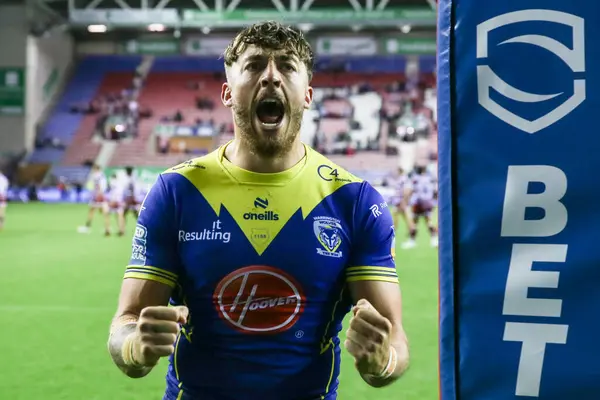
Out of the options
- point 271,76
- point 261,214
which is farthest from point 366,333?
point 271,76

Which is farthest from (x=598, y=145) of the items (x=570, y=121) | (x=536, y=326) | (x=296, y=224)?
(x=296, y=224)

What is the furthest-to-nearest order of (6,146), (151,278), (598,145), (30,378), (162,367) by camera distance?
1. (6,146)
2. (162,367)
3. (30,378)
4. (151,278)
5. (598,145)

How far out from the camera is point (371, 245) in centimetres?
210

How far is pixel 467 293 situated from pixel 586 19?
1.76 ft

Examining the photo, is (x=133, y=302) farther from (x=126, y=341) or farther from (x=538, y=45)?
(x=538, y=45)

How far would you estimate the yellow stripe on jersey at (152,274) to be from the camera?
6.63ft

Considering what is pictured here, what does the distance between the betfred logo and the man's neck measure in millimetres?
340

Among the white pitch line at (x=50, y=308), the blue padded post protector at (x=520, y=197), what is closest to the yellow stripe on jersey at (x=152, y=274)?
the blue padded post protector at (x=520, y=197)

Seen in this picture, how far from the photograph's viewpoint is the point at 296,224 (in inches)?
82.4

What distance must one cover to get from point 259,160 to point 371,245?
46 centimetres

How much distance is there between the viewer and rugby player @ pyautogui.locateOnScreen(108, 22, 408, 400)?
6.51 ft

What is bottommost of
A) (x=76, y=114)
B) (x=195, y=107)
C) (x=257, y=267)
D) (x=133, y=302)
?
(x=133, y=302)

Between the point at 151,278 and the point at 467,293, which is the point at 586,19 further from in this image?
the point at 151,278

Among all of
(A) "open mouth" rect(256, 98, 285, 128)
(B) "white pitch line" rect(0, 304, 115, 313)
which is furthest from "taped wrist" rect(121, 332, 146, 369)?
(B) "white pitch line" rect(0, 304, 115, 313)
